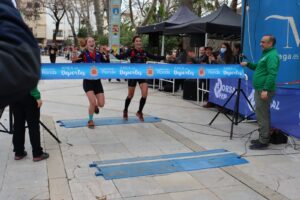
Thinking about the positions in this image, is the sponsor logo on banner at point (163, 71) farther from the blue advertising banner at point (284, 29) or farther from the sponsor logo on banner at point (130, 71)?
the blue advertising banner at point (284, 29)

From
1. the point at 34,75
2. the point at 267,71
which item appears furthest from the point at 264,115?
the point at 34,75

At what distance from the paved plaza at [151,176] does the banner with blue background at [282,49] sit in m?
0.52

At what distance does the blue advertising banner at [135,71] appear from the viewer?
21.6 feet

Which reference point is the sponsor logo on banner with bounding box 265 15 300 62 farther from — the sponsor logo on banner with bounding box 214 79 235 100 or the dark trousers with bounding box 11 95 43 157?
the dark trousers with bounding box 11 95 43 157

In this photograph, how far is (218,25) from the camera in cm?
1170

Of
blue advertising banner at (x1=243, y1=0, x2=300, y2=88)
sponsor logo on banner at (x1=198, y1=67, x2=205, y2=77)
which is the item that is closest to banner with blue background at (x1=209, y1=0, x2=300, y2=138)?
blue advertising banner at (x1=243, y1=0, x2=300, y2=88)

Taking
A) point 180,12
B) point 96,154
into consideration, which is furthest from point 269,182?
point 180,12

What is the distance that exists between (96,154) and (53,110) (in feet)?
13.2

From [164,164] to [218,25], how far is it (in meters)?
7.12

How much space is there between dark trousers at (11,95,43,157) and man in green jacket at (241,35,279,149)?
3.33 m

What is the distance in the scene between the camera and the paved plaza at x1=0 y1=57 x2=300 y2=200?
453 centimetres

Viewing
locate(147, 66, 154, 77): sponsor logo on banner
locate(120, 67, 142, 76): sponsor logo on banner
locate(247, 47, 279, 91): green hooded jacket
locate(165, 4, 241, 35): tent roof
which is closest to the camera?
locate(247, 47, 279, 91): green hooded jacket

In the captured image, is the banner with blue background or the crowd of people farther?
the banner with blue background

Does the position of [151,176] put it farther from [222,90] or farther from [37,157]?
[222,90]
